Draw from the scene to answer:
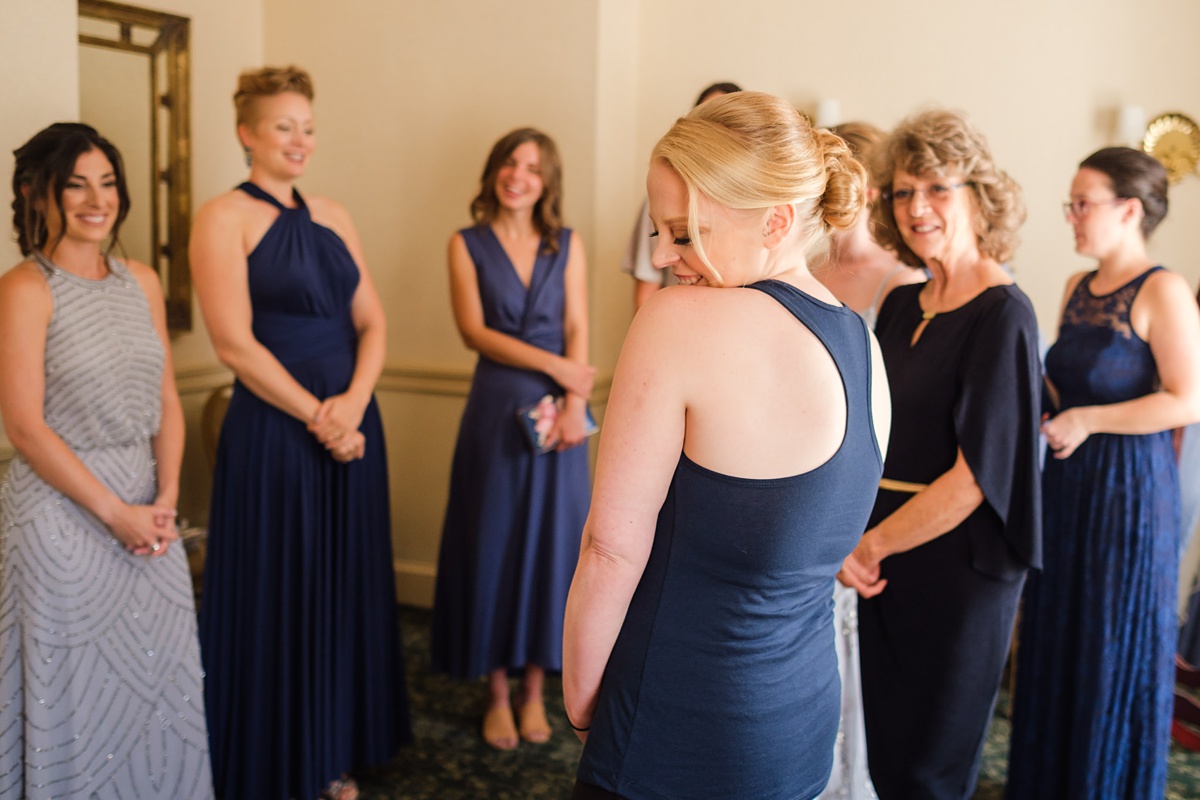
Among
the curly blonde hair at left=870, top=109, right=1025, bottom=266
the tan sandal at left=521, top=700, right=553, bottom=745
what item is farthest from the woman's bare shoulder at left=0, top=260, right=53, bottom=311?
the tan sandal at left=521, top=700, right=553, bottom=745

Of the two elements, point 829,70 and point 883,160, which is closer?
point 883,160

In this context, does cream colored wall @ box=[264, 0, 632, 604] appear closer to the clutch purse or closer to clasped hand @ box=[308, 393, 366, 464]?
the clutch purse

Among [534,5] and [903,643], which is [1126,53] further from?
[903,643]

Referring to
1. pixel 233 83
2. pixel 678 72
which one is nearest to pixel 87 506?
pixel 233 83

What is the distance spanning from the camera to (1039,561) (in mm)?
2225

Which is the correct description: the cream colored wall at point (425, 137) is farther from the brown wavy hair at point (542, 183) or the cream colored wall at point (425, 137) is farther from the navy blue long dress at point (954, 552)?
the navy blue long dress at point (954, 552)

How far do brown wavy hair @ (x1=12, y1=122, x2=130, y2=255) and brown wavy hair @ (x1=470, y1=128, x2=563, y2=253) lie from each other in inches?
57.0

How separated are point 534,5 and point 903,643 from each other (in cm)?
293

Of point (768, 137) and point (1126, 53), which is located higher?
point (1126, 53)

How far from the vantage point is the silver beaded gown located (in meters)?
2.29

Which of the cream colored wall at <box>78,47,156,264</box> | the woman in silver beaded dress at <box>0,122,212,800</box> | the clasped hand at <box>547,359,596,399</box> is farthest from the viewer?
the cream colored wall at <box>78,47,156,264</box>

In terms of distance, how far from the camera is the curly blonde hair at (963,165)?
7.54 feet

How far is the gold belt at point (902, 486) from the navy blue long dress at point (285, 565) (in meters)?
1.46

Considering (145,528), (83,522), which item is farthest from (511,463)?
(83,522)
